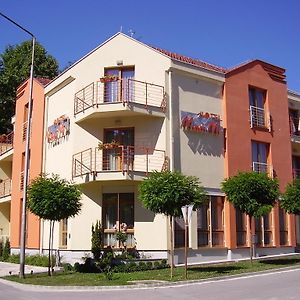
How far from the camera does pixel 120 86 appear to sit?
23.7 metres

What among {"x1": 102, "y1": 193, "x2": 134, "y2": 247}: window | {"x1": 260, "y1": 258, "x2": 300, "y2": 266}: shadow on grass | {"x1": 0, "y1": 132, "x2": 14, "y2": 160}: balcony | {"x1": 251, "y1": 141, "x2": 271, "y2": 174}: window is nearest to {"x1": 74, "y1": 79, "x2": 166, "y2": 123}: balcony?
{"x1": 102, "y1": 193, "x2": 134, "y2": 247}: window

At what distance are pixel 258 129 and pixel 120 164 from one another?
834cm

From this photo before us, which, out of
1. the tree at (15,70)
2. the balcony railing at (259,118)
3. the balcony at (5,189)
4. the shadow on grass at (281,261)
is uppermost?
the tree at (15,70)

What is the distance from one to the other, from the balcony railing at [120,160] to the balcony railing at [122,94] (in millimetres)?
2135

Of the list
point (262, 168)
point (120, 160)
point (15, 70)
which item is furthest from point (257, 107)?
point (15, 70)

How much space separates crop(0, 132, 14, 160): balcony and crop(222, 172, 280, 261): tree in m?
18.3

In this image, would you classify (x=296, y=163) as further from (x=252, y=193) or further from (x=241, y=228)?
(x=252, y=193)

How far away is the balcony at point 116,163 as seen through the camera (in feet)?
72.7

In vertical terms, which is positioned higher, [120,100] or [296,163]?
[120,100]

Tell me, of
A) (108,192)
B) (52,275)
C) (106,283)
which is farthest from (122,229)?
(106,283)

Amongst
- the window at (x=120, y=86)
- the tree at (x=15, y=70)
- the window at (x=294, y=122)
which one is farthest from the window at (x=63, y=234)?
the tree at (x=15, y=70)

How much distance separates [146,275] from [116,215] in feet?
17.0

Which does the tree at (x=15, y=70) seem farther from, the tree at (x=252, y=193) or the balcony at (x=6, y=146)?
the tree at (x=252, y=193)

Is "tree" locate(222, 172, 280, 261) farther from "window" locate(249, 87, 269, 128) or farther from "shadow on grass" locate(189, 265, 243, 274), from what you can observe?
"window" locate(249, 87, 269, 128)
